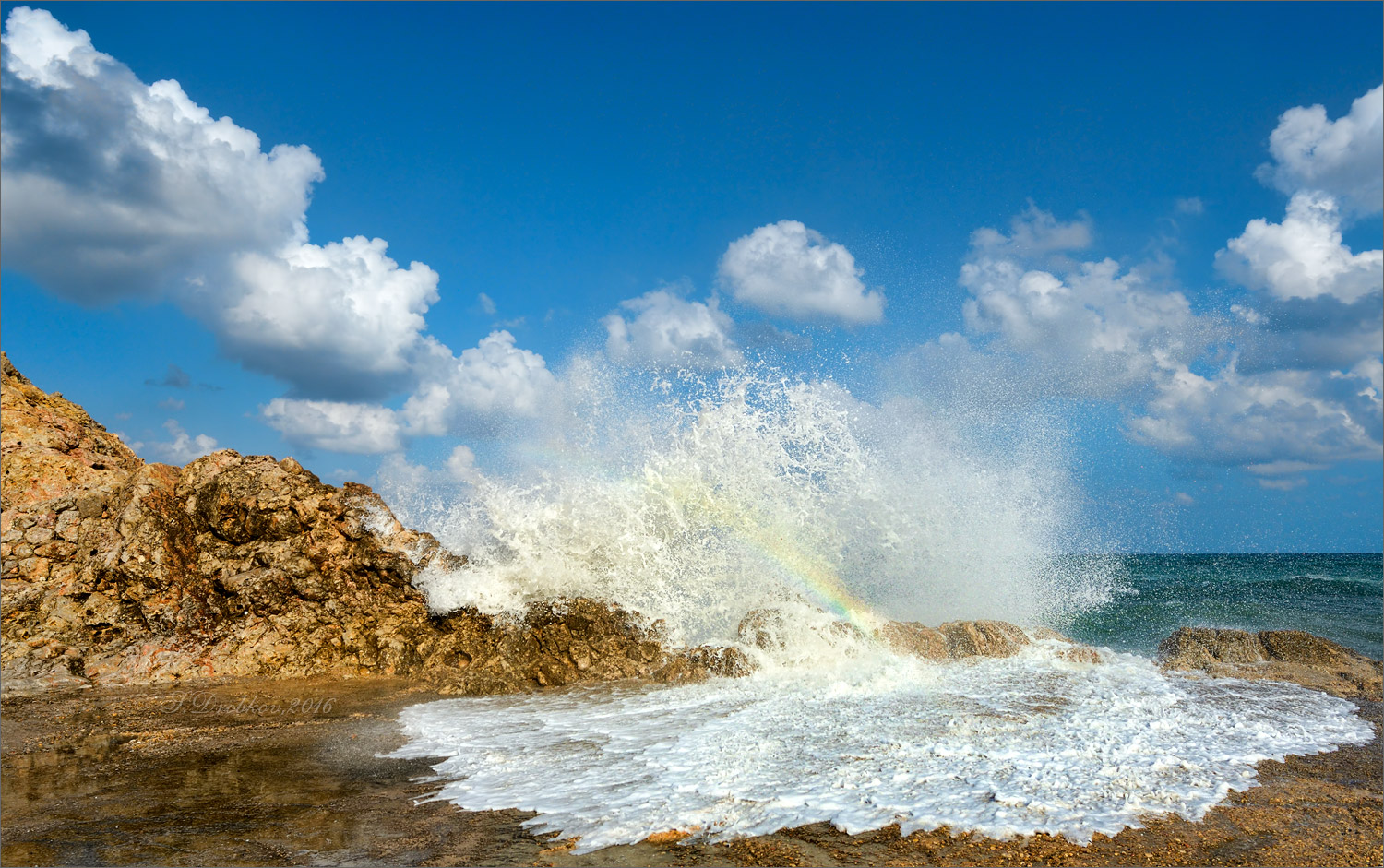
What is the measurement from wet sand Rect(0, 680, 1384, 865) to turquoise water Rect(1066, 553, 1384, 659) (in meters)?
11.4

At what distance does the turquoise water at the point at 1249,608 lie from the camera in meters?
17.3

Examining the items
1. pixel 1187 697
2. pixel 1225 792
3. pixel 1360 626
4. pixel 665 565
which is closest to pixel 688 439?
pixel 665 565

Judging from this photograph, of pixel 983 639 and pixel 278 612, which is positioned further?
pixel 983 639

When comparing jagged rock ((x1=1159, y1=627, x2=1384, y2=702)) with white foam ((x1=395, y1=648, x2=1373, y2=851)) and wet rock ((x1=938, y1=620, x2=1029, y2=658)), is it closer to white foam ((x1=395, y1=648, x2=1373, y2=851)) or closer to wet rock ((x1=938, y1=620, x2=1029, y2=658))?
white foam ((x1=395, y1=648, x2=1373, y2=851))

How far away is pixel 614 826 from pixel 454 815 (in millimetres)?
1148

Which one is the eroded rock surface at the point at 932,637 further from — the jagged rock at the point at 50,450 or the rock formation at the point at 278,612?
the jagged rock at the point at 50,450

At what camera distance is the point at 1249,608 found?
2481 centimetres

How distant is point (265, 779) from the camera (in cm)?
573

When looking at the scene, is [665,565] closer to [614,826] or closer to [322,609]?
[322,609]

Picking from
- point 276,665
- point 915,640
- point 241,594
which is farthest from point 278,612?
point 915,640

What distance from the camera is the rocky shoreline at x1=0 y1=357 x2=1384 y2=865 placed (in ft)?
14.9

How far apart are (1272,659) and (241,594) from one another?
15.1 metres

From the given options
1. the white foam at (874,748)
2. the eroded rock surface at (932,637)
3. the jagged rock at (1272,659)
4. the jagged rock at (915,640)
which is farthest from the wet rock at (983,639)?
the jagged rock at (1272,659)

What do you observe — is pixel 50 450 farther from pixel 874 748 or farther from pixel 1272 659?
pixel 1272 659
